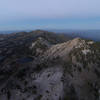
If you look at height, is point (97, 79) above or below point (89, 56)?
below

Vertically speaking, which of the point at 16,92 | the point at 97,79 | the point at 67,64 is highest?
the point at 67,64

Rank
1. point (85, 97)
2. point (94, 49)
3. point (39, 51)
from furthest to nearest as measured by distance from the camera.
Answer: point (39, 51) → point (94, 49) → point (85, 97)

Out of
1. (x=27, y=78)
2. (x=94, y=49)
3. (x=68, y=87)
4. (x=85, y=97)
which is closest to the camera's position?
(x=85, y=97)

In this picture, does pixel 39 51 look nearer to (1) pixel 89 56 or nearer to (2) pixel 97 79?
(1) pixel 89 56

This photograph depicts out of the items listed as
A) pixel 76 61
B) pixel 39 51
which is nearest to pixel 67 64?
pixel 76 61

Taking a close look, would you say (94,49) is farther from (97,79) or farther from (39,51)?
(39,51)

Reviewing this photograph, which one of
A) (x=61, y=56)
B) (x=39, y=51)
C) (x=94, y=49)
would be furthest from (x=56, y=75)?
(x=39, y=51)

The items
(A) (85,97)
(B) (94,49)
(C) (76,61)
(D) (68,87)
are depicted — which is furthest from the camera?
(B) (94,49)

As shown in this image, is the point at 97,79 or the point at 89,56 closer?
the point at 97,79

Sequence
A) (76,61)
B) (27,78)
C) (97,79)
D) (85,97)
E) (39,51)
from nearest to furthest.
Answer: (85,97), (97,79), (27,78), (76,61), (39,51)
